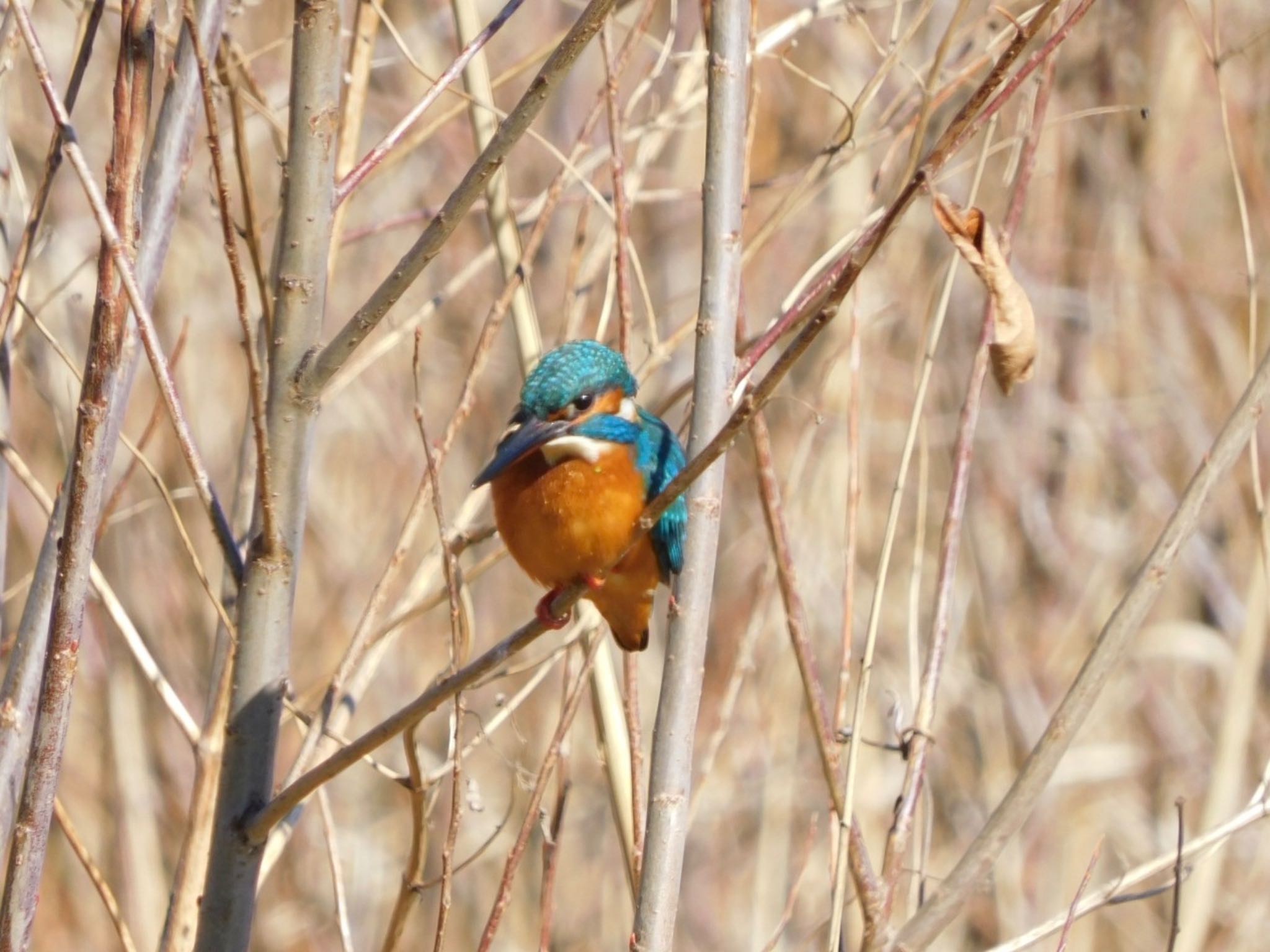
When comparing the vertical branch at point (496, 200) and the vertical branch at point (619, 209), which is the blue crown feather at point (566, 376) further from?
the vertical branch at point (619, 209)

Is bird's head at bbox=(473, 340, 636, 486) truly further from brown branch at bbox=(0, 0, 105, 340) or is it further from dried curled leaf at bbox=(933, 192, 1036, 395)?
brown branch at bbox=(0, 0, 105, 340)

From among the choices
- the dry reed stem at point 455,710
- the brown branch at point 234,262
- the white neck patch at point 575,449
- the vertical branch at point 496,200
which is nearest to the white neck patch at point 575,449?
the white neck patch at point 575,449

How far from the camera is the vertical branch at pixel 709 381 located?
5.84ft

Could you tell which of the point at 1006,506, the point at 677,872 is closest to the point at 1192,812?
the point at 1006,506

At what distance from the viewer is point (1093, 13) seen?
16.9 feet

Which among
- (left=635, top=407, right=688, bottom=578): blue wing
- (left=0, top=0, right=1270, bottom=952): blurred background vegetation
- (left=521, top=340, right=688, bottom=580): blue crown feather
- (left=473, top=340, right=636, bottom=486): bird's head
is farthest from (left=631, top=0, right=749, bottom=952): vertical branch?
(left=0, top=0, right=1270, bottom=952): blurred background vegetation

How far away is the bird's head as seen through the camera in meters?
2.36

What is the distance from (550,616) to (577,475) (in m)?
0.47

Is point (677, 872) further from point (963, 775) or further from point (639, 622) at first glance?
point (963, 775)

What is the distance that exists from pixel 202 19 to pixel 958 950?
15.6 ft

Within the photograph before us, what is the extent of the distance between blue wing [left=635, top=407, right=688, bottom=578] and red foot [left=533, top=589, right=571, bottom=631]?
237 millimetres

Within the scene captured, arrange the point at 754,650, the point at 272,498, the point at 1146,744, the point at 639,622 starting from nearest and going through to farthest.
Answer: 1. the point at 272,498
2. the point at 639,622
3. the point at 754,650
4. the point at 1146,744

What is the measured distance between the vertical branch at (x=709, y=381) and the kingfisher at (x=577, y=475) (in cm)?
45

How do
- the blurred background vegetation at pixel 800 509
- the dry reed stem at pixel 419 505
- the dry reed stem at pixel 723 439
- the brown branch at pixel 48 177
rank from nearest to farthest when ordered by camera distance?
1. the dry reed stem at pixel 723 439
2. the brown branch at pixel 48 177
3. the dry reed stem at pixel 419 505
4. the blurred background vegetation at pixel 800 509
